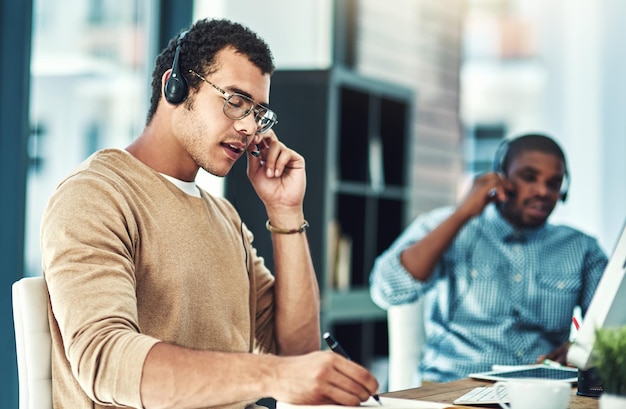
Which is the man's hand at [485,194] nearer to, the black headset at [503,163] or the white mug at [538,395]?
the black headset at [503,163]

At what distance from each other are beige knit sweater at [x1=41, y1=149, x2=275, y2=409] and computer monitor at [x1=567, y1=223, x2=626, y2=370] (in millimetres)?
688

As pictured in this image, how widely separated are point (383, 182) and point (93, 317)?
3166mm

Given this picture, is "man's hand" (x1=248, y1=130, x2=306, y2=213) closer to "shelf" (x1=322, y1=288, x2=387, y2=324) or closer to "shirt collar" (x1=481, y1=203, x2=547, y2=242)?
"shirt collar" (x1=481, y1=203, x2=547, y2=242)

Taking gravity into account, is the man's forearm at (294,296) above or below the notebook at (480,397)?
above

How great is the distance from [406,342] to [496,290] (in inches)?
13.4

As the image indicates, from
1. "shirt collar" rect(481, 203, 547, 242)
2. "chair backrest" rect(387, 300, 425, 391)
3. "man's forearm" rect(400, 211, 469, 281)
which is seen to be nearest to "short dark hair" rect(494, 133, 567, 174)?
"shirt collar" rect(481, 203, 547, 242)

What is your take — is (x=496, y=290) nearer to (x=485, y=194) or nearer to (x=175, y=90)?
(x=485, y=194)

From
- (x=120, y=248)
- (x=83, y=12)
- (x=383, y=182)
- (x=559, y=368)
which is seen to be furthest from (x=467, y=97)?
(x=120, y=248)

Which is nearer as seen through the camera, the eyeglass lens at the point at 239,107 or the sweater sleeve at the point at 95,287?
the sweater sleeve at the point at 95,287

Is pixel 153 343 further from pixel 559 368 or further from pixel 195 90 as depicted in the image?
pixel 559 368

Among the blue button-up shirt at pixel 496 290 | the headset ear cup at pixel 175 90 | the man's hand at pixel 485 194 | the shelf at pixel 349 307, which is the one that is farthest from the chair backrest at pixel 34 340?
the shelf at pixel 349 307

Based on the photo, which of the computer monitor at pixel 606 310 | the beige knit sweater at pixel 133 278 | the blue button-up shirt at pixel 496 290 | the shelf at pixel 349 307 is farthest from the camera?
the shelf at pixel 349 307

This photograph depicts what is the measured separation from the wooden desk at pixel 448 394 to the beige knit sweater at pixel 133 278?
0.36 metres

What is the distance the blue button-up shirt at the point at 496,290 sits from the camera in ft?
Answer: 8.61
